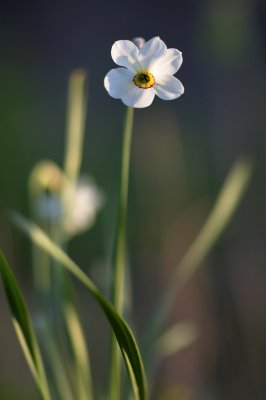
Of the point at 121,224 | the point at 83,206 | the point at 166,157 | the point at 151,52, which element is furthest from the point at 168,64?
the point at 166,157

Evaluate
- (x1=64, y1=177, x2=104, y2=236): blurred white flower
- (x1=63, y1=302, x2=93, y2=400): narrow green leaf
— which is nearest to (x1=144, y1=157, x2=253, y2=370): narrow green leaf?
(x1=63, y1=302, x2=93, y2=400): narrow green leaf

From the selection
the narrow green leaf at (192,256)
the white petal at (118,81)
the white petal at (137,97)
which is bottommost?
the narrow green leaf at (192,256)

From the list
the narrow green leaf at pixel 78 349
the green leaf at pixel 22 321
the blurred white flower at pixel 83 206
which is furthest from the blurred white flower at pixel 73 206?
the green leaf at pixel 22 321

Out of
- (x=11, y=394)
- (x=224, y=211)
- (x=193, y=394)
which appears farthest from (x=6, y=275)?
(x=11, y=394)

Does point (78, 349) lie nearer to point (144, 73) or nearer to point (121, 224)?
point (121, 224)

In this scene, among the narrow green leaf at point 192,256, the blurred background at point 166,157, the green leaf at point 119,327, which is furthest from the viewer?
the blurred background at point 166,157

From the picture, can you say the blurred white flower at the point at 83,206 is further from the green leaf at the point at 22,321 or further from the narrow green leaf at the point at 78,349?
the green leaf at the point at 22,321

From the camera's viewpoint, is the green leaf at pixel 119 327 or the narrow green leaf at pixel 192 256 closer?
the green leaf at pixel 119 327

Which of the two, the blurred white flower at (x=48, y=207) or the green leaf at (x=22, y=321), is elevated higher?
the blurred white flower at (x=48, y=207)
